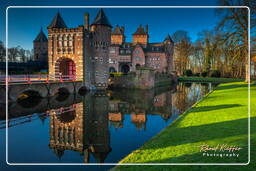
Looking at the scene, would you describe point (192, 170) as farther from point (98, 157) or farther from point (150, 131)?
point (150, 131)

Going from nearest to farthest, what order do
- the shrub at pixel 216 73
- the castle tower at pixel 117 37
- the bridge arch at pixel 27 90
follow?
the bridge arch at pixel 27 90
the shrub at pixel 216 73
the castle tower at pixel 117 37

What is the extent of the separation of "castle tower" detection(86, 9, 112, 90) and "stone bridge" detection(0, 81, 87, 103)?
261cm

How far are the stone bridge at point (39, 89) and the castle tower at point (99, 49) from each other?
2615 mm

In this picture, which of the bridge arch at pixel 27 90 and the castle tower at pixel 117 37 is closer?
the bridge arch at pixel 27 90

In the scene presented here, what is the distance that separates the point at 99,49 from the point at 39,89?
11533 millimetres

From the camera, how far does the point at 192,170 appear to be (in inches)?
146

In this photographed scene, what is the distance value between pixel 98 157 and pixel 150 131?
3453mm

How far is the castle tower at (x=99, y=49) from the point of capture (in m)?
26.3

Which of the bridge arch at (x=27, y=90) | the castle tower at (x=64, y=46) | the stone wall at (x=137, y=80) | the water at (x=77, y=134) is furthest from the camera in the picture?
the stone wall at (x=137, y=80)

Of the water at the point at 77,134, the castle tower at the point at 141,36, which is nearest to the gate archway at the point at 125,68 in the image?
the castle tower at the point at 141,36

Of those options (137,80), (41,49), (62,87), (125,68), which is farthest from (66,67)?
(125,68)

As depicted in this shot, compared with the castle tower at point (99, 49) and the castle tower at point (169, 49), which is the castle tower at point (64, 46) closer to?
the castle tower at point (99, 49)

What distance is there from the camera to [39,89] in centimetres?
1747

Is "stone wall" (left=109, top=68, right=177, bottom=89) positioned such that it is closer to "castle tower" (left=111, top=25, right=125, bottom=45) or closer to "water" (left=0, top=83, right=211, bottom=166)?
"water" (left=0, top=83, right=211, bottom=166)
